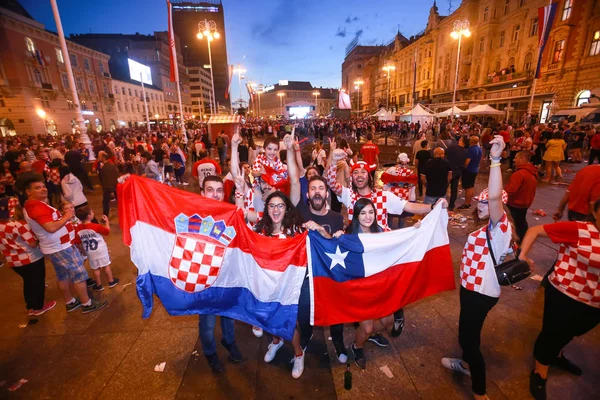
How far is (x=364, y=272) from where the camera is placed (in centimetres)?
315

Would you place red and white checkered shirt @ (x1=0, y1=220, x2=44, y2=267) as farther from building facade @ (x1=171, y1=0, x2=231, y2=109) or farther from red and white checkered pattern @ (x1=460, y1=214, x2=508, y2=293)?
building facade @ (x1=171, y1=0, x2=231, y2=109)

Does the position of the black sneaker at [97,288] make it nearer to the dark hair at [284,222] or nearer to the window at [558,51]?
the dark hair at [284,222]

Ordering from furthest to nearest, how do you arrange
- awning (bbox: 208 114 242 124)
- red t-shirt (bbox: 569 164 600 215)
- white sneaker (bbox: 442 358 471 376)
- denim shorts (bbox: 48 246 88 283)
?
awning (bbox: 208 114 242 124) → red t-shirt (bbox: 569 164 600 215) → denim shorts (bbox: 48 246 88 283) → white sneaker (bbox: 442 358 471 376)

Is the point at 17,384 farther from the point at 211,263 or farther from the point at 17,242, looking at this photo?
the point at 211,263

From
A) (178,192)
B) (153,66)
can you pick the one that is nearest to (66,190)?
(178,192)

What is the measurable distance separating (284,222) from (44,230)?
11.1ft

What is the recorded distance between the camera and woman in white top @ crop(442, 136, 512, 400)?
2.68 m

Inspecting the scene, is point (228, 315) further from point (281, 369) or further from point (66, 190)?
point (66, 190)

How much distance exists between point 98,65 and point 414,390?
64825mm

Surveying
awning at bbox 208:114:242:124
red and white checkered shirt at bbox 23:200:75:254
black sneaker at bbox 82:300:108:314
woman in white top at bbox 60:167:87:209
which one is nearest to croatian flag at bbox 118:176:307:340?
red and white checkered shirt at bbox 23:200:75:254

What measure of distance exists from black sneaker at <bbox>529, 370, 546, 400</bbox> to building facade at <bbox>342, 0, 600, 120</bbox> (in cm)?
3176

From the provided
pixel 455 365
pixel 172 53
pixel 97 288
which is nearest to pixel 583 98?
pixel 172 53

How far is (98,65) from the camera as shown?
50.3 metres

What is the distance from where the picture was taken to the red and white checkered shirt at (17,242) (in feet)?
13.1
